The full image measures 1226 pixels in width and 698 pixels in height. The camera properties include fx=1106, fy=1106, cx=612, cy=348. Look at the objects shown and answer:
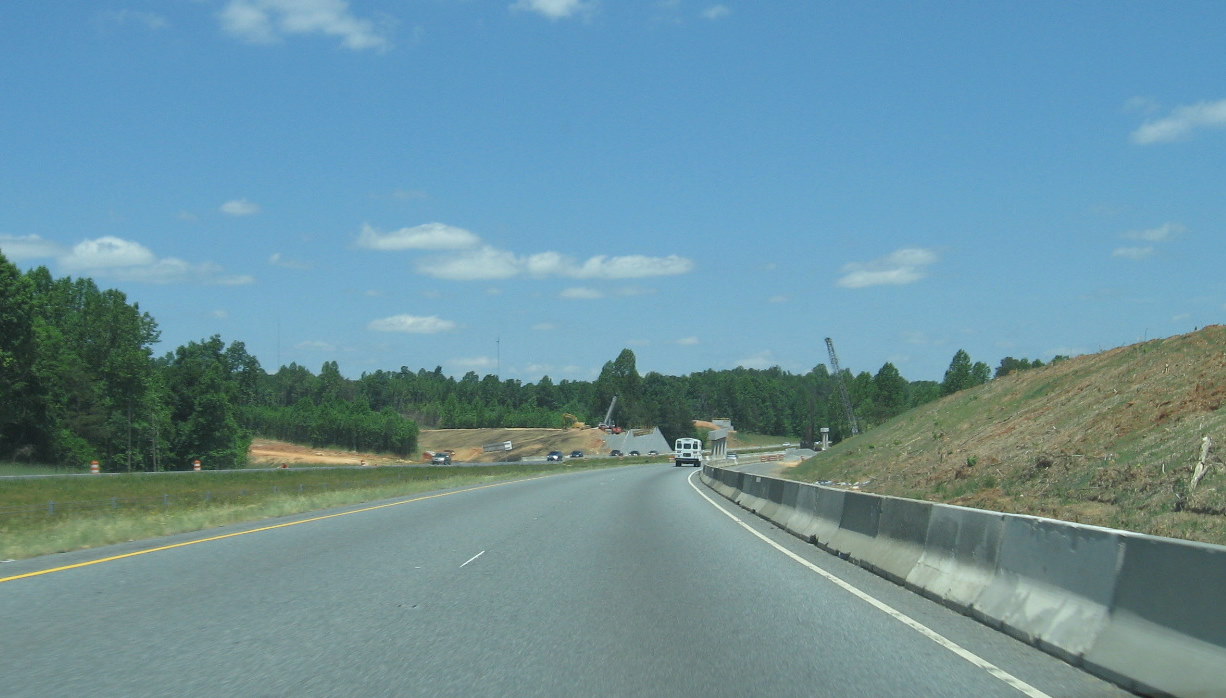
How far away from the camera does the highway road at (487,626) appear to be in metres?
7.82

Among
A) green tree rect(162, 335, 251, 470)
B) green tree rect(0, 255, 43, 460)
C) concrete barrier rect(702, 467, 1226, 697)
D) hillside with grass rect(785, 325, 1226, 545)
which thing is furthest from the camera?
green tree rect(162, 335, 251, 470)

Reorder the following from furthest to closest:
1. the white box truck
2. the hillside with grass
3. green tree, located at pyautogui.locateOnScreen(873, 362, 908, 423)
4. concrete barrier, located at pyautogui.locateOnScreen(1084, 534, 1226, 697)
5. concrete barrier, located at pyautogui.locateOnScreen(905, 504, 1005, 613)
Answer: green tree, located at pyautogui.locateOnScreen(873, 362, 908, 423), the white box truck, the hillside with grass, concrete barrier, located at pyautogui.locateOnScreen(905, 504, 1005, 613), concrete barrier, located at pyautogui.locateOnScreen(1084, 534, 1226, 697)

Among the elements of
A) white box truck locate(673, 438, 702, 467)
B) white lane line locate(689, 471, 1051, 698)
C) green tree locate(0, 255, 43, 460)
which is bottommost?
white lane line locate(689, 471, 1051, 698)

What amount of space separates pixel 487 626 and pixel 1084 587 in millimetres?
5147

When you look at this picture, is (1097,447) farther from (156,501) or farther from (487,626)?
(156,501)

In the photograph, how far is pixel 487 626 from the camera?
1025 cm

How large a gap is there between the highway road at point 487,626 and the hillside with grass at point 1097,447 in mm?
6937

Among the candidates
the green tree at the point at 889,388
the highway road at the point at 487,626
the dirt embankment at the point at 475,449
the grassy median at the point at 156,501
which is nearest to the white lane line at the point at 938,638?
the highway road at the point at 487,626

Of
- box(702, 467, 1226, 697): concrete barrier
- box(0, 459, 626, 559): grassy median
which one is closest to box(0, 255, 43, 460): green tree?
box(0, 459, 626, 559): grassy median

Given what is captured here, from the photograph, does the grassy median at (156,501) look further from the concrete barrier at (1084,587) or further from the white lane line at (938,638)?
the concrete barrier at (1084,587)

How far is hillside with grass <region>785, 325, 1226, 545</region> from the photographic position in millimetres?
19500

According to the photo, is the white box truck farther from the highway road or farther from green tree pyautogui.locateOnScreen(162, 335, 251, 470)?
the highway road

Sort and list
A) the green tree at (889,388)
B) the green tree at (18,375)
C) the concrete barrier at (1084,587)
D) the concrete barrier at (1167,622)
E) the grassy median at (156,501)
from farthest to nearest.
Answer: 1. the green tree at (889,388)
2. the green tree at (18,375)
3. the grassy median at (156,501)
4. the concrete barrier at (1084,587)
5. the concrete barrier at (1167,622)

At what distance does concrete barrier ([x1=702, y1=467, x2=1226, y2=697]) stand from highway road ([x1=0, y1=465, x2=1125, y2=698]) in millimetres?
263
